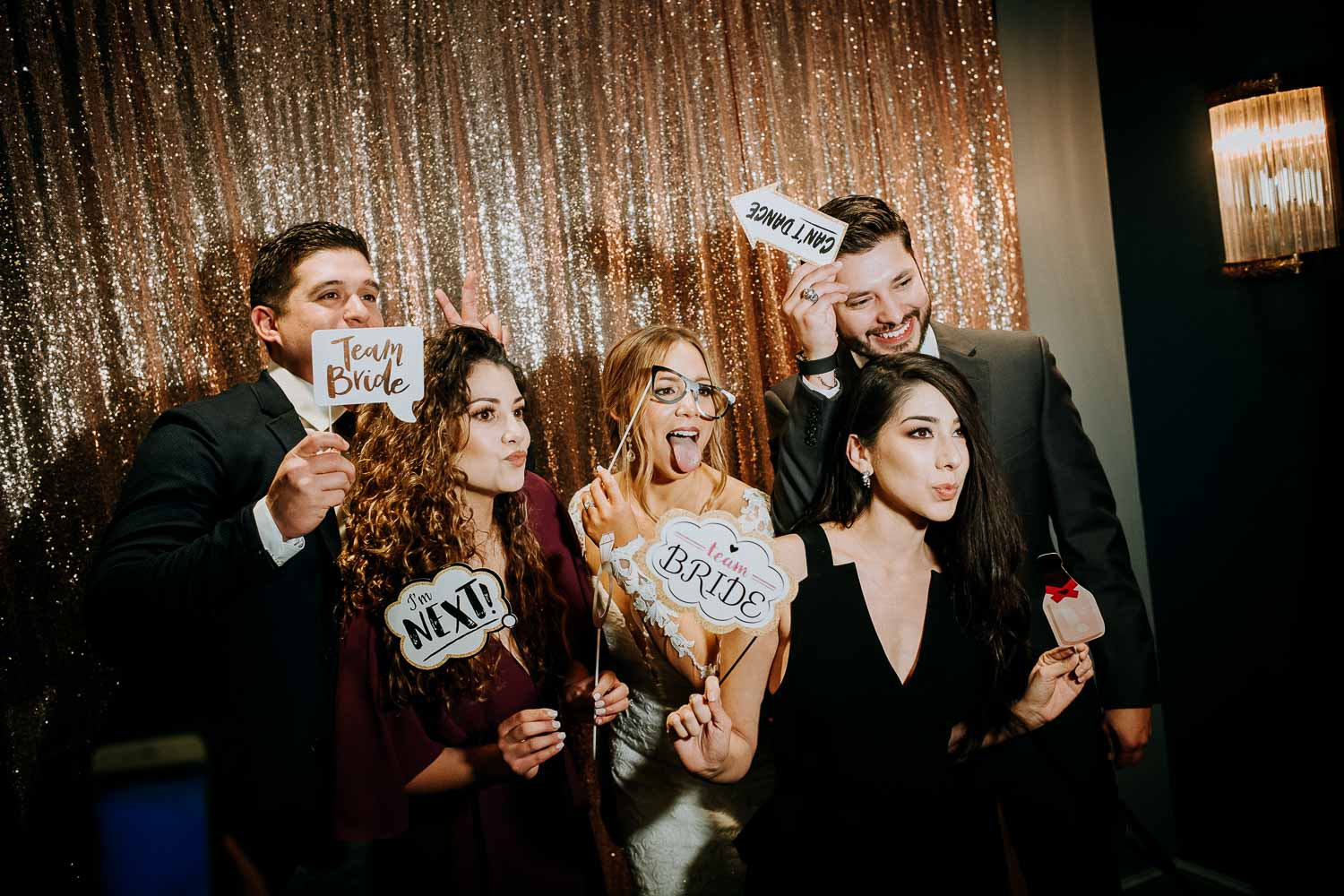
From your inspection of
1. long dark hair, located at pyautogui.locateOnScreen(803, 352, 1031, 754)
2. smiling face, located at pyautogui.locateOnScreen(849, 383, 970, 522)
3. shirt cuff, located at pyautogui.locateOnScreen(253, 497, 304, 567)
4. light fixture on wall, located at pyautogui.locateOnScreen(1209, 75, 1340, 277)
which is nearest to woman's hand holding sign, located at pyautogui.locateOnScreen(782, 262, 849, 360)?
long dark hair, located at pyautogui.locateOnScreen(803, 352, 1031, 754)

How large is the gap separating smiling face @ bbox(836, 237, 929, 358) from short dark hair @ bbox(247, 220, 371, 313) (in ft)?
3.07

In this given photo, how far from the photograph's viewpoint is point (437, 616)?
5.38 ft

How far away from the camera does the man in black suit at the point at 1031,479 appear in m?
1.83

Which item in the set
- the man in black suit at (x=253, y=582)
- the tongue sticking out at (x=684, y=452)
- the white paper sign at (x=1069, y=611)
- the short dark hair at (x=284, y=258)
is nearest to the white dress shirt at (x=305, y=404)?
the man in black suit at (x=253, y=582)

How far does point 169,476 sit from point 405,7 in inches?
46.6

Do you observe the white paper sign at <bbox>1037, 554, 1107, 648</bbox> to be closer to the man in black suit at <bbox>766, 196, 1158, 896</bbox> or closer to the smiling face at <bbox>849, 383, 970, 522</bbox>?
the man in black suit at <bbox>766, 196, 1158, 896</bbox>

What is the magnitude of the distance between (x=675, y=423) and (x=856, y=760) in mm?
663

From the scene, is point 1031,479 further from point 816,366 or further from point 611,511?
point 611,511

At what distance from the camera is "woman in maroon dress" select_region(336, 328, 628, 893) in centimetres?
168

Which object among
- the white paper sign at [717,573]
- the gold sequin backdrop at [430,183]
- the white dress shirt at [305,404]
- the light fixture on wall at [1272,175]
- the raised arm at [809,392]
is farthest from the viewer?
the light fixture on wall at [1272,175]

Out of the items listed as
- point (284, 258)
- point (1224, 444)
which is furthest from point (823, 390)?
point (1224, 444)

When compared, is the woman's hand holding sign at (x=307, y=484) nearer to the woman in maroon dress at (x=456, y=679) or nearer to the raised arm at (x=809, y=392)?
the woman in maroon dress at (x=456, y=679)

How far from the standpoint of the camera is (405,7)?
2201mm

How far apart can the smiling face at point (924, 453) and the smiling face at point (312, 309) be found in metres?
0.94
